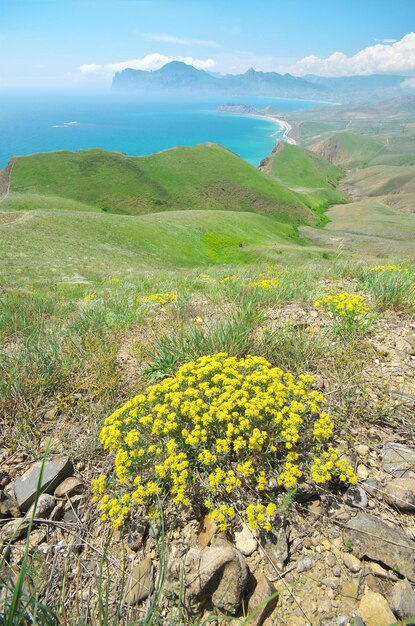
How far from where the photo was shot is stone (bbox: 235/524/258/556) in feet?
8.25

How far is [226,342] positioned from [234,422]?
1.37 m

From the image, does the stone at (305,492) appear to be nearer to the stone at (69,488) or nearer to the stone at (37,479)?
the stone at (69,488)

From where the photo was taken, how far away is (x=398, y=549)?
2.40 metres

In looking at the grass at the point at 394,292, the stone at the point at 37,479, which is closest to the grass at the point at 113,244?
the grass at the point at 394,292

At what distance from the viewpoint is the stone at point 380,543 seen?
2.35 metres

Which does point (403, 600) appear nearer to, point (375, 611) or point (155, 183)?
point (375, 611)

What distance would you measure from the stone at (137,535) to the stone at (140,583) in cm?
14

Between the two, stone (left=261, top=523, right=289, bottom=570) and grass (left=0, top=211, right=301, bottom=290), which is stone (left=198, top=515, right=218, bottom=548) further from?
grass (left=0, top=211, right=301, bottom=290)

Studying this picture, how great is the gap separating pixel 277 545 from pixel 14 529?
7.21 ft

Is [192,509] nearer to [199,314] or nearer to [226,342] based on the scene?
[226,342]

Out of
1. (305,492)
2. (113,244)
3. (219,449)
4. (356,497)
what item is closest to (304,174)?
(113,244)

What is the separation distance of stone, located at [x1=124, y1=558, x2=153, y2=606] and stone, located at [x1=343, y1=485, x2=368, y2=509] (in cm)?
171

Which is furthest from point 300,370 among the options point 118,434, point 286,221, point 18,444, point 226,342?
point 286,221

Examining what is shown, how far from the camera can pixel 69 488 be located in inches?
119
